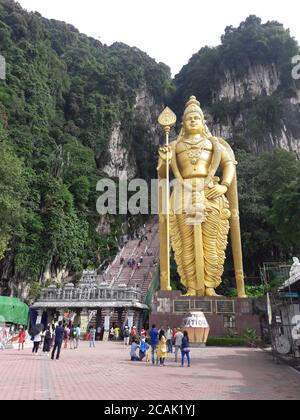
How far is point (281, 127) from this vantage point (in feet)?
130

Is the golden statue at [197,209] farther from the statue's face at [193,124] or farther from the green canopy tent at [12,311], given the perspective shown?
the green canopy tent at [12,311]

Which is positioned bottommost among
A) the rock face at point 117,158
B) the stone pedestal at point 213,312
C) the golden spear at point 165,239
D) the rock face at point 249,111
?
the stone pedestal at point 213,312

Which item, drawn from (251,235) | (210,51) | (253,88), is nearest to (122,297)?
(251,235)

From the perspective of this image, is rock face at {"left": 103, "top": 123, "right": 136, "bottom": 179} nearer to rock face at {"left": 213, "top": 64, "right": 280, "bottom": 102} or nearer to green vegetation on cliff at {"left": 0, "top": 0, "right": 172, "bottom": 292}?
green vegetation on cliff at {"left": 0, "top": 0, "right": 172, "bottom": 292}

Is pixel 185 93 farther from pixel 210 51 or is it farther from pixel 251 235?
pixel 251 235

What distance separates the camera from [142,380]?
6.19 m

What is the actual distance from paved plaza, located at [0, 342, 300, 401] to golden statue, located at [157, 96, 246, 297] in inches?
280

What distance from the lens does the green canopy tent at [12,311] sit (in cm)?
1706

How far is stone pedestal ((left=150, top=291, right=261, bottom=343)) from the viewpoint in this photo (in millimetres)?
15023

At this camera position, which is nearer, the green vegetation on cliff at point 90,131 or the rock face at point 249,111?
the green vegetation on cliff at point 90,131

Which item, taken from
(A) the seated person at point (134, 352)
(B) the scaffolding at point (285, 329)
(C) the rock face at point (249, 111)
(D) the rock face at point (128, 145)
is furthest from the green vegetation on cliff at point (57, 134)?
(B) the scaffolding at point (285, 329)

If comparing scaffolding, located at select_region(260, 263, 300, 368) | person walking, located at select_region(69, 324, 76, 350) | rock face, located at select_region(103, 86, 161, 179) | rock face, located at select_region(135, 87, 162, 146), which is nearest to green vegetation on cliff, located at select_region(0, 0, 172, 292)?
rock face, located at select_region(103, 86, 161, 179)

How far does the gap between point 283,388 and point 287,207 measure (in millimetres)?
6149

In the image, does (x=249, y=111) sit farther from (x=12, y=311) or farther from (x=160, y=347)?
(x=160, y=347)
